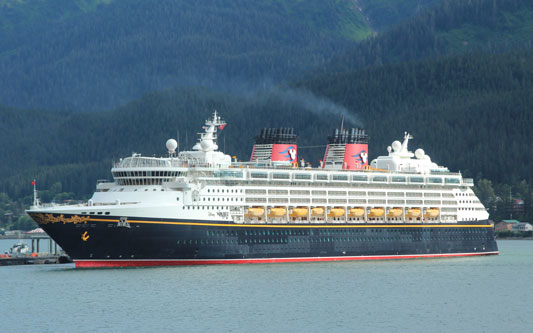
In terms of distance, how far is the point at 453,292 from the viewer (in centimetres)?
6306

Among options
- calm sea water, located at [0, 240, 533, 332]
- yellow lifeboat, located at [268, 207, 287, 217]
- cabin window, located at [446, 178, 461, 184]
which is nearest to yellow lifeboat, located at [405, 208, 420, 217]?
cabin window, located at [446, 178, 461, 184]

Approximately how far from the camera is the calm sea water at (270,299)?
50406mm

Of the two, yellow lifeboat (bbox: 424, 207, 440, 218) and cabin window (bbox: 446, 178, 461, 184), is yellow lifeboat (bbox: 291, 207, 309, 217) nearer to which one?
yellow lifeboat (bbox: 424, 207, 440, 218)

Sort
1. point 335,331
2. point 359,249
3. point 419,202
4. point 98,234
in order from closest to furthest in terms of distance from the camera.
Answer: point 335,331, point 98,234, point 359,249, point 419,202

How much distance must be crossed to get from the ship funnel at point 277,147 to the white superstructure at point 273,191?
2.27 metres

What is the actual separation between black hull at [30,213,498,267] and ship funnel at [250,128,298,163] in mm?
→ 8267

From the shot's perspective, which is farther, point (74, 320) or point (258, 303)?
point (258, 303)

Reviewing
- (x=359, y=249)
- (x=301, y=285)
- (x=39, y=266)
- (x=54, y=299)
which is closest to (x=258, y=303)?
(x=301, y=285)

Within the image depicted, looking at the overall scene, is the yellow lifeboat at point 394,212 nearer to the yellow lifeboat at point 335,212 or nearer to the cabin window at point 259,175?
the yellow lifeboat at point 335,212

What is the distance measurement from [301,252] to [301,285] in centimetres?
1448

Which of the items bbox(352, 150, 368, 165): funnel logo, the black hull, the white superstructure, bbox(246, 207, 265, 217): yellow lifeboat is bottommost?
the black hull

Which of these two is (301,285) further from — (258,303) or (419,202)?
(419,202)

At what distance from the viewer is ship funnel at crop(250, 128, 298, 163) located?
280 feet

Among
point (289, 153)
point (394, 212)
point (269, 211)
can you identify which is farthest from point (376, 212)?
point (269, 211)
